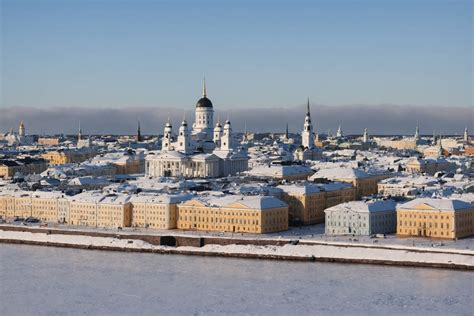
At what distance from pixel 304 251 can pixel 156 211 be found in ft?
20.6

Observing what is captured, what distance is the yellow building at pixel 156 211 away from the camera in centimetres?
2786

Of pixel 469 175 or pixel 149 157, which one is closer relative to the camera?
pixel 469 175

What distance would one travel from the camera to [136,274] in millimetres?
21109

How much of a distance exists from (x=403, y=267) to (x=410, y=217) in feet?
12.5

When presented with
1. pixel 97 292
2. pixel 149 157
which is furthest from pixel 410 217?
pixel 149 157

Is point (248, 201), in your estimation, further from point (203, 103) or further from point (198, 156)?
point (203, 103)

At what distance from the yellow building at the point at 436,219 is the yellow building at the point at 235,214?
3516mm

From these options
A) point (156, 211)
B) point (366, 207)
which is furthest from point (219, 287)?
point (156, 211)

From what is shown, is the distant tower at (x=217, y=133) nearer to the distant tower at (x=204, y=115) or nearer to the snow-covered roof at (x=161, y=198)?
the distant tower at (x=204, y=115)

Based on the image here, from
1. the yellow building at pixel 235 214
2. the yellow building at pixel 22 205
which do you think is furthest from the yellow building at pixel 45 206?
the yellow building at pixel 235 214

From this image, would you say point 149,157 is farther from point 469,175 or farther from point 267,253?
point 267,253

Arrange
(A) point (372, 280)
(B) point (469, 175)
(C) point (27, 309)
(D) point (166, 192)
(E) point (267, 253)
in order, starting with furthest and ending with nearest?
(B) point (469, 175) → (D) point (166, 192) → (E) point (267, 253) → (A) point (372, 280) → (C) point (27, 309)

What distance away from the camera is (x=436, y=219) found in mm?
24969

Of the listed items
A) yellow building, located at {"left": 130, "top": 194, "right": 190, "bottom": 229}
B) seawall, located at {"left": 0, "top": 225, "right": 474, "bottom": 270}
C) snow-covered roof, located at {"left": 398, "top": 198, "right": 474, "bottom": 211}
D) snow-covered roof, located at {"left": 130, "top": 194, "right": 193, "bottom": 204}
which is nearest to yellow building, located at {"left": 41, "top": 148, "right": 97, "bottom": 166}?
snow-covered roof, located at {"left": 130, "top": 194, "right": 193, "bottom": 204}
